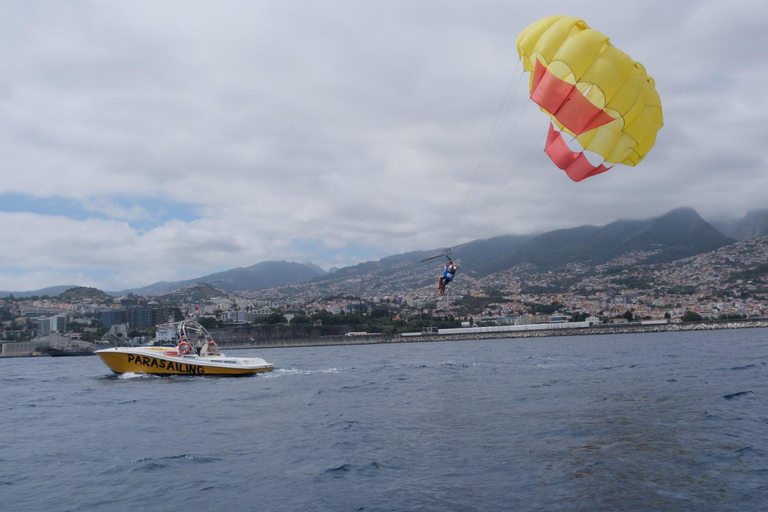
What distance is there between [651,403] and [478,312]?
385 ft

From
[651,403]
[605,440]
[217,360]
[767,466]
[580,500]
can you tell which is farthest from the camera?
[217,360]

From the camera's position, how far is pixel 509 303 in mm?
138625

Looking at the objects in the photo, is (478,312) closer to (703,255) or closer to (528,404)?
(703,255)

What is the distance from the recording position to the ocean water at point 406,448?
30.4 feet

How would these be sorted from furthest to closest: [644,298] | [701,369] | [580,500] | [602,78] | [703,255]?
[703,255] → [644,298] → [701,369] → [602,78] → [580,500]

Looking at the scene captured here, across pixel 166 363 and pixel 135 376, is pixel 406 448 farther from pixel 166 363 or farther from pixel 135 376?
pixel 135 376

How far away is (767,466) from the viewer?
33.4 ft

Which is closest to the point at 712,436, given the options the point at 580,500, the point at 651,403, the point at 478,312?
the point at 651,403

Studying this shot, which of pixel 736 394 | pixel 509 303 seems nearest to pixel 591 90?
pixel 736 394

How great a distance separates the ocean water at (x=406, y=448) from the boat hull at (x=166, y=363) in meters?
7.65

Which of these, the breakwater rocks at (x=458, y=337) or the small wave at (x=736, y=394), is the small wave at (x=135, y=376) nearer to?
the small wave at (x=736, y=394)

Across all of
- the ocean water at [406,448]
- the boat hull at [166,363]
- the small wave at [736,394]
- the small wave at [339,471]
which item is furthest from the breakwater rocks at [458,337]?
the small wave at [339,471]

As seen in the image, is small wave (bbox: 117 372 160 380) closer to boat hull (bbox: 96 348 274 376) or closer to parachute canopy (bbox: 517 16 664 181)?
boat hull (bbox: 96 348 274 376)

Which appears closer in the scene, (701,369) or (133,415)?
(133,415)
